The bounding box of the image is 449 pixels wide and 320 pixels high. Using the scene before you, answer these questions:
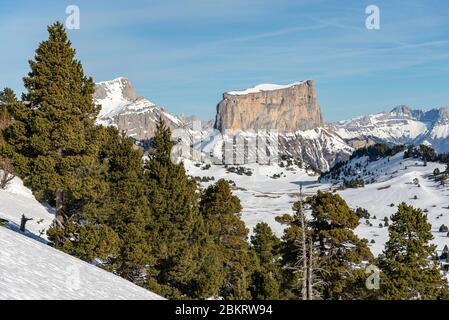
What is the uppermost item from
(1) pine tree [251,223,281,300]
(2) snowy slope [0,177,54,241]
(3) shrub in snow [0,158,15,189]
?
(3) shrub in snow [0,158,15,189]

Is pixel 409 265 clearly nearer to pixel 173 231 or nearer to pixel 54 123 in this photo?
pixel 173 231

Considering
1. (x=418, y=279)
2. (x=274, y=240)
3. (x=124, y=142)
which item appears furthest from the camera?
(x=274, y=240)

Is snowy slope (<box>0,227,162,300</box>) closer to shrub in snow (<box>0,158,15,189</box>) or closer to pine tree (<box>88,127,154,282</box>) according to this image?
pine tree (<box>88,127,154,282</box>)

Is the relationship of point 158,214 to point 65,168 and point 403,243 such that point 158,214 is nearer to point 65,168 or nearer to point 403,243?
point 65,168

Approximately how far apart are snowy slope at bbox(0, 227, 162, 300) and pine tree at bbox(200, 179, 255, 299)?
19.0 m

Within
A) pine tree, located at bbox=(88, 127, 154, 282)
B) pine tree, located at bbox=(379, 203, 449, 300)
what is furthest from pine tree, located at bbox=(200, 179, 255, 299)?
pine tree, located at bbox=(379, 203, 449, 300)

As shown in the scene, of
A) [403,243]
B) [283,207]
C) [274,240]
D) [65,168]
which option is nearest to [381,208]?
[283,207]

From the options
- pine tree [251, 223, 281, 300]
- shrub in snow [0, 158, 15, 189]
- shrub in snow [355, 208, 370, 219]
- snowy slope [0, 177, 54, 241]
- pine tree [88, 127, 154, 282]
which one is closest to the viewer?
pine tree [88, 127, 154, 282]

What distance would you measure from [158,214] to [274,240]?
15.1m

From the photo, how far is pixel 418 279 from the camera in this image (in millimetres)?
28578

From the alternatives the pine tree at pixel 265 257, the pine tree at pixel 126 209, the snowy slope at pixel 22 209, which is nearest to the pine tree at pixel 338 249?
the pine tree at pixel 265 257

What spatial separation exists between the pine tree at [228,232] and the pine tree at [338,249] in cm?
795

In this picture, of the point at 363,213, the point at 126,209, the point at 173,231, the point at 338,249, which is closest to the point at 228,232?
the point at 173,231

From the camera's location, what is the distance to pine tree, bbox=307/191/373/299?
31.0 meters
